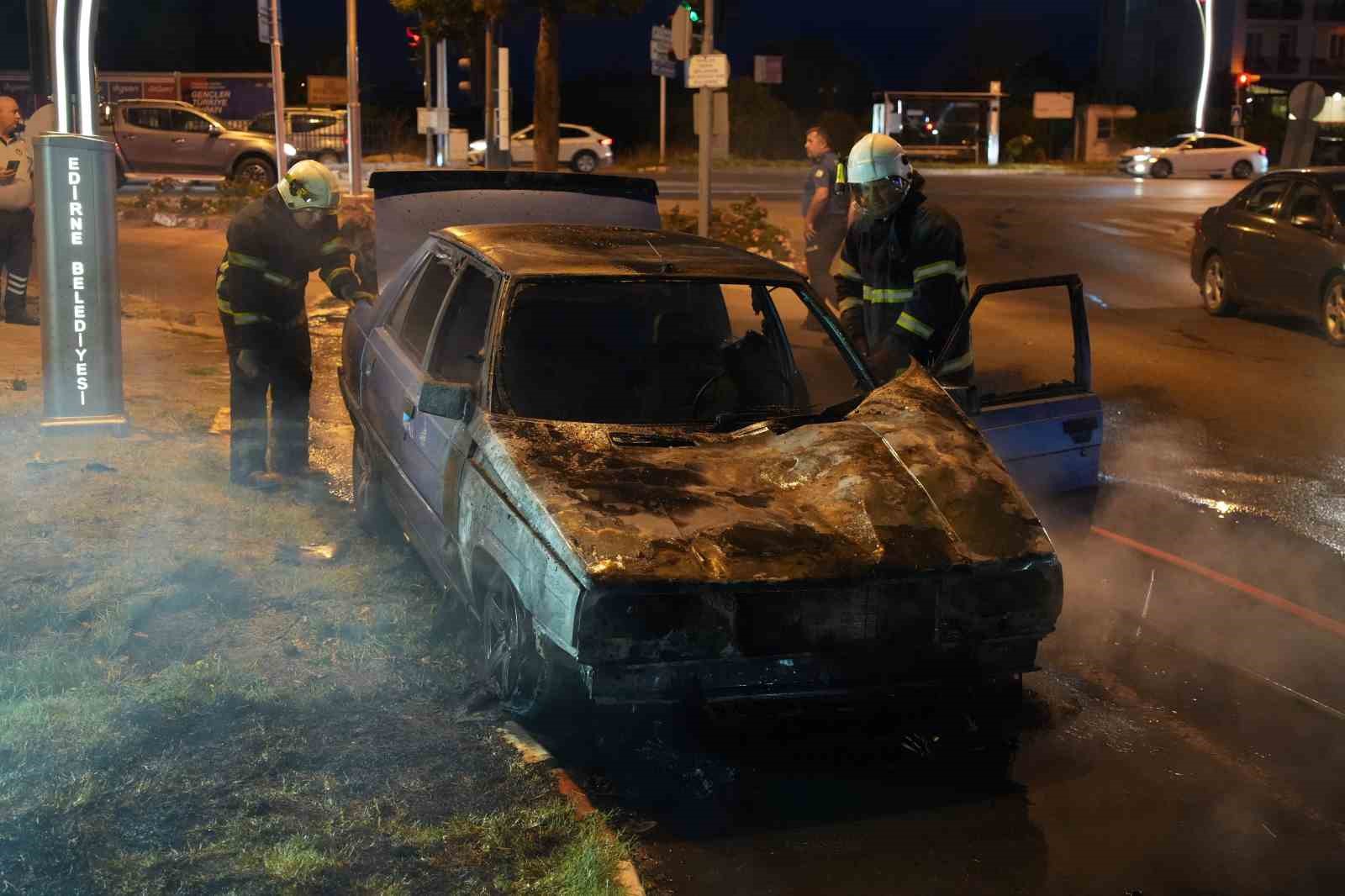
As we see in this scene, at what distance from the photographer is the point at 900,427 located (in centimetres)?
495

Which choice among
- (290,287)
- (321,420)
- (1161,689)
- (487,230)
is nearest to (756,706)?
(1161,689)

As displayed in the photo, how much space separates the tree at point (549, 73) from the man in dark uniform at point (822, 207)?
1186 cm

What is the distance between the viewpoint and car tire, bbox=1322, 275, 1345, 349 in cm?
1257

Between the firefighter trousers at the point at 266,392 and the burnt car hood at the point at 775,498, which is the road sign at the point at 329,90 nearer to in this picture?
the firefighter trousers at the point at 266,392

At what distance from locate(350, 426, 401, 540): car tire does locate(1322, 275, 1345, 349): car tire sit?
30.1 feet

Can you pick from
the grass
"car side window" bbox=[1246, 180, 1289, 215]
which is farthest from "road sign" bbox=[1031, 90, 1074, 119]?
the grass

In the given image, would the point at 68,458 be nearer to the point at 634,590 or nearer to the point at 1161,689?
the point at 634,590

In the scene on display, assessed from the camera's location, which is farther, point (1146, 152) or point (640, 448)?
point (1146, 152)

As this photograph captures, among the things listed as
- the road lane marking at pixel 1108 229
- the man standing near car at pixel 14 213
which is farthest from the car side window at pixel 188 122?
the man standing near car at pixel 14 213

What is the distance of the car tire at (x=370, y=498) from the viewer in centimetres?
661

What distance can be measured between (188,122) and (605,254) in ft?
87.2

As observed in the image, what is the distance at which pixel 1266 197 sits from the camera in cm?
1385

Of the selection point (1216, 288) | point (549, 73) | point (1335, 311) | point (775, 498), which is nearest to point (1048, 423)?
point (775, 498)

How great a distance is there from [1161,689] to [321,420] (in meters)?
5.84
